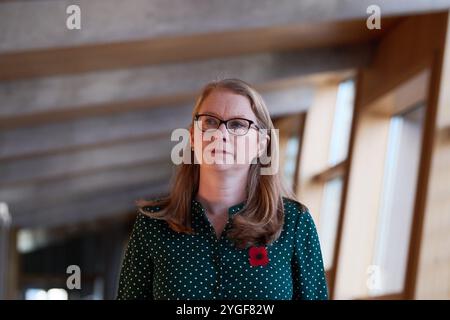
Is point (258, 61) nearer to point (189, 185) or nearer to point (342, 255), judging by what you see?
point (342, 255)

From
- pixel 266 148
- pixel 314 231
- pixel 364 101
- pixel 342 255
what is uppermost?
pixel 364 101

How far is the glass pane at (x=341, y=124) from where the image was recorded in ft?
39.7

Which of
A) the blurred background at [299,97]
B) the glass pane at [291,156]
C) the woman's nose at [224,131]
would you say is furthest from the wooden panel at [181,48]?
the woman's nose at [224,131]

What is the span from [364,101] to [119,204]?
1224 cm

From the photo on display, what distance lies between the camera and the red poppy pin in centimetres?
149

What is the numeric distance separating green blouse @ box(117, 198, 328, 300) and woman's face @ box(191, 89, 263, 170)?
0.33 feet

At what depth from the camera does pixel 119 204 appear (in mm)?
21359

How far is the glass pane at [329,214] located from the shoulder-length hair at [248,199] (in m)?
10.7

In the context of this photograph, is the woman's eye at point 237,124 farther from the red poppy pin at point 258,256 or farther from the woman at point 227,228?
the red poppy pin at point 258,256

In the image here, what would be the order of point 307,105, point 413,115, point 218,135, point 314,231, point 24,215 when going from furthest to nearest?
point 24,215 → point 307,105 → point 413,115 → point 314,231 → point 218,135

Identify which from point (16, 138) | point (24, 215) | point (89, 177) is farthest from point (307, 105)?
point (24, 215)

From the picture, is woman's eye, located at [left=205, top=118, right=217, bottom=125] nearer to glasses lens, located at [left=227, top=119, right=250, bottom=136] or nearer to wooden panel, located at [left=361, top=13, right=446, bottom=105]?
glasses lens, located at [left=227, top=119, right=250, bottom=136]

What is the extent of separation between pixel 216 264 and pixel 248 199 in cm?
13

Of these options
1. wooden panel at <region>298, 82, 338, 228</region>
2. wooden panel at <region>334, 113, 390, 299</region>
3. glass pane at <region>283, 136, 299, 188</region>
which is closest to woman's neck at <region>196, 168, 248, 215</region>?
wooden panel at <region>334, 113, 390, 299</region>
